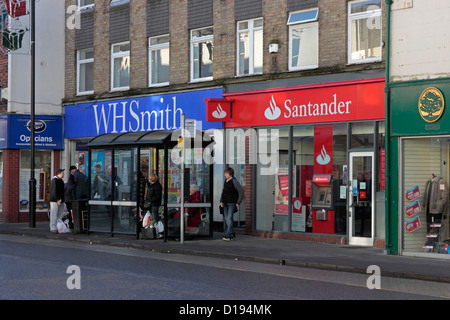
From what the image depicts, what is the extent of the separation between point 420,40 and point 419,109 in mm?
1527

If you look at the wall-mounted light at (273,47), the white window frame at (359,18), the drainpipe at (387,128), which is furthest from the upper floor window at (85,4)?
the drainpipe at (387,128)

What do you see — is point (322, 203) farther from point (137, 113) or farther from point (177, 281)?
point (177, 281)

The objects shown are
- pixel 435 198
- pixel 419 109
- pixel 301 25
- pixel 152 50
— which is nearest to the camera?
pixel 419 109

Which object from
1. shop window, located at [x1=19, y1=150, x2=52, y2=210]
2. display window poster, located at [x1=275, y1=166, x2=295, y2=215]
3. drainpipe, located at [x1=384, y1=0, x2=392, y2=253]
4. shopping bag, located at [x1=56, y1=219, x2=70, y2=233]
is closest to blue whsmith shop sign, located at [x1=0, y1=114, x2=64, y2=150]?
→ shop window, located at [x1=19, y1=150, x2=52, y2=210]

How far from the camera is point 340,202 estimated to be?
18.6 metres

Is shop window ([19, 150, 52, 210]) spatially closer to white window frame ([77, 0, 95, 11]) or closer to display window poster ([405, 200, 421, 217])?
white window frame ([77, 0, 95, 11])

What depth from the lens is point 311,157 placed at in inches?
758

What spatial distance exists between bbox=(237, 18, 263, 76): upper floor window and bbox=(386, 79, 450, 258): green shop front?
17.6 ft

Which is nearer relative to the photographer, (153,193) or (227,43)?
(153,193)

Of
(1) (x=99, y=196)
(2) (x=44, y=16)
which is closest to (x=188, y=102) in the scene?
(1) (x=99, y=196)

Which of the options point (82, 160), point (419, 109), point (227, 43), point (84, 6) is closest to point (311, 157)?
point (419, 109)

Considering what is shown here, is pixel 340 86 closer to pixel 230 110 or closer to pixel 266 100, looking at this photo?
pixel 266 100

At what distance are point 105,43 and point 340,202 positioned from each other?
11264 millimetres

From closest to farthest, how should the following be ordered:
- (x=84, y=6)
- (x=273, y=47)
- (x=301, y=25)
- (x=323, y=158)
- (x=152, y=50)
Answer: (x=323, y=158)
(x=301, y=25)
(x=273, y=47)
(x=152, y=50)
(x=84, y=6)
